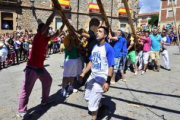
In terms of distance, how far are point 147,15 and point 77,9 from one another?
52161mm

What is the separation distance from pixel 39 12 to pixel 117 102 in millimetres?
16418

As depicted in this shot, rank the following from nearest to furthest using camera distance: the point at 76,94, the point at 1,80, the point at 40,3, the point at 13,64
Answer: the point at 76,94
the point at 1,80
the point at 13,64
the point at 40,3

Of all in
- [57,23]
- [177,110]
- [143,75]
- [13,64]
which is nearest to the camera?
[177,110]

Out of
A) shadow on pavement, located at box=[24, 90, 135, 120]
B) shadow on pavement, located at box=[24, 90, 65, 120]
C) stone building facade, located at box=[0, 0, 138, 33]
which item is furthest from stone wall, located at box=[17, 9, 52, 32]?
shadow on pavement, located at box=[24, 90, 135, 120]

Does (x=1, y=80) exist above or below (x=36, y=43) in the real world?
below

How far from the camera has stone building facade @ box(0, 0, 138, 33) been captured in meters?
17.3

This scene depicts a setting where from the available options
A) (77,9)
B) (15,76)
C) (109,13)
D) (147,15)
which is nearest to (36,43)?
(15,76)

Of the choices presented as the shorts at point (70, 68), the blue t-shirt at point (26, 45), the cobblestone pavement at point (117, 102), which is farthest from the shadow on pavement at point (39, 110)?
the blue t-shirt at point (26, 45)

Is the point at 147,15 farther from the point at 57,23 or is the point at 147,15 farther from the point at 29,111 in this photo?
the point at 29,111

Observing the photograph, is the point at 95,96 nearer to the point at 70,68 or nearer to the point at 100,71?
the point at 100,71

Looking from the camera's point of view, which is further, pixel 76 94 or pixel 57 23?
pixel 57 23

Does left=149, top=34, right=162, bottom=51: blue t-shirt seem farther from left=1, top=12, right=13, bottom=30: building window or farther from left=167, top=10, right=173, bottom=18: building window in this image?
left=167, top=10, right=173, bottom=18: building window

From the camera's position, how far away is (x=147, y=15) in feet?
223

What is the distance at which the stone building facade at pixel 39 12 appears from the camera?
56.6ft
